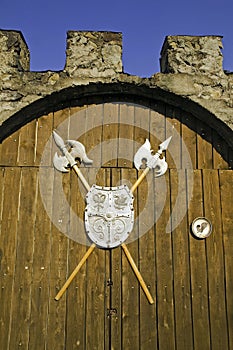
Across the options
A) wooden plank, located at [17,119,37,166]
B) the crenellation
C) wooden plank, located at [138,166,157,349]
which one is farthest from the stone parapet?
wooden plank, located at [138,166,157,349]

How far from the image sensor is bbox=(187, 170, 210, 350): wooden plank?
3898 mm

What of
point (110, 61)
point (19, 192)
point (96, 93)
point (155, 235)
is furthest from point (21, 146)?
point (155, 235)

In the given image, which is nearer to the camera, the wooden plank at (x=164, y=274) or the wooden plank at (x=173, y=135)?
the wooden plank at (x=164, y=274)

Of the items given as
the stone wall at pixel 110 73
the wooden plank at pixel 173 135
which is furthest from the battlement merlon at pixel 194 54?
the wooden plank at pixel 173 135

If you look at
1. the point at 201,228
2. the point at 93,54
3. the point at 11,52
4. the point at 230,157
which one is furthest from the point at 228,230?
the point at 11,52

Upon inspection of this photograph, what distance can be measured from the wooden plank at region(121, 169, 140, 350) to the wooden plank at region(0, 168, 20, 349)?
0.92 metres

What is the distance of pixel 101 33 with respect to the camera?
438cm

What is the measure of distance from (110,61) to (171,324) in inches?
94.0

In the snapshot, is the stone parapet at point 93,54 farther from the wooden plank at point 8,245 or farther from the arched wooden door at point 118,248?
the wooden plank at point 8,245

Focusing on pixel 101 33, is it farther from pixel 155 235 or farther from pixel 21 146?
pixel 155 235

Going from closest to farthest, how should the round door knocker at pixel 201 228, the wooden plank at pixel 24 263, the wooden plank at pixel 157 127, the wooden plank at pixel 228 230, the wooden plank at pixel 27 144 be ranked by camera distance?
the wooden plank at pixel 24 263, the wooden plank at pixel 228 230, the round door knocker at pixel 201 228, the wooden plank at pixel 27 144, the wooden plank at pixel 157 127

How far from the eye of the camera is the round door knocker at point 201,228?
4105 mm

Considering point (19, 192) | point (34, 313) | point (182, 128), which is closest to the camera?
point (34, 313)

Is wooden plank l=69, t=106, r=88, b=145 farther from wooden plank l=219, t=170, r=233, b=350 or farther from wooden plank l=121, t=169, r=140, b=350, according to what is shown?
wooden plank l=219, t=170, r=233, b=350
